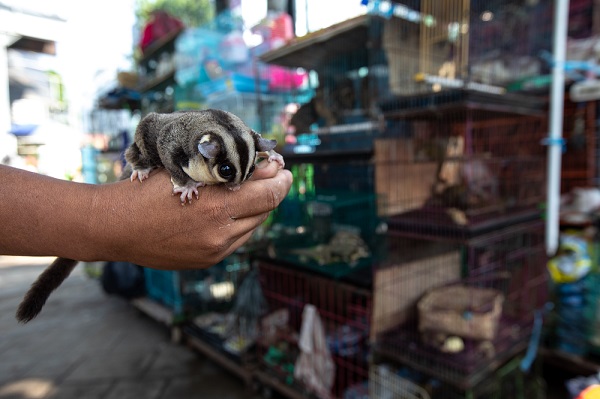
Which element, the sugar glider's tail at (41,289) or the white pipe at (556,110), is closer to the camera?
the sugar glider's tail at (41,289)

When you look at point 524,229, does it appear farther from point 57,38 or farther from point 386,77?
point 57,38

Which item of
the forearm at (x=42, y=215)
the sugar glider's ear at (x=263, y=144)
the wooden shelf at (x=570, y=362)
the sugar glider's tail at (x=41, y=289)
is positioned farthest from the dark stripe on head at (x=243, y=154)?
the wooden shelf at (x=570, y=362)

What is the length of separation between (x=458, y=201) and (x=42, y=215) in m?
2.95

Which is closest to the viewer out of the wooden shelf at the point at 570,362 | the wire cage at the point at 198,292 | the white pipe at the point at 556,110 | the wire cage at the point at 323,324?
the white pipe at the point at 556,110

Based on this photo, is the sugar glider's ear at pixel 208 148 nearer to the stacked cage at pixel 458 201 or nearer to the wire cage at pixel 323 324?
the stacked cage at pixel 458 201

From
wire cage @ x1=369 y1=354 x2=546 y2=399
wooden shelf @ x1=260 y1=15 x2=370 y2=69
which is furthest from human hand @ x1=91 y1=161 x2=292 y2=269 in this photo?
wire cage @ x1=369 y1=354 x2=546 y2=399

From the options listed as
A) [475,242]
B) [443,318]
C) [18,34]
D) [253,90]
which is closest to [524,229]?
[475,242]

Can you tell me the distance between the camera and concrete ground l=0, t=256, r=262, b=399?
4266 mm

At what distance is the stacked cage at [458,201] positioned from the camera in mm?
2947

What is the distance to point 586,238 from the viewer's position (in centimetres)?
404

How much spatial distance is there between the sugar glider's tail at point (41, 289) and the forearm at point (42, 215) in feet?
0.75

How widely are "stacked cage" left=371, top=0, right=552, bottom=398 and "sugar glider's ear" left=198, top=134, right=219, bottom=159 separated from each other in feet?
6.72

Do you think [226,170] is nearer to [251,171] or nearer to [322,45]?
[251,171]

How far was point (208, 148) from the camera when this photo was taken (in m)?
1.23
